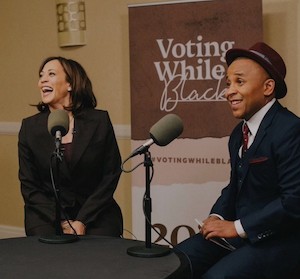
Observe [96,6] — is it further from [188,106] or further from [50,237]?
[50,237]

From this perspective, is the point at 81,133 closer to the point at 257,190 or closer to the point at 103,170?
the point at 103,170

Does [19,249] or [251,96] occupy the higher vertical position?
[251,96]

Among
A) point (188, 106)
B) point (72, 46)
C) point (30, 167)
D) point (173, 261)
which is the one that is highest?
point (72, 46)

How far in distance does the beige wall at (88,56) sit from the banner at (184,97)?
34 cm

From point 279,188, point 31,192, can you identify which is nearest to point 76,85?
point 31,192

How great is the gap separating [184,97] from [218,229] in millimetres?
1311

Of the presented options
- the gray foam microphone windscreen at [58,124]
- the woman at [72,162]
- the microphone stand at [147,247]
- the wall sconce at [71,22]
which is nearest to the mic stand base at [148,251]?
the microphone stand at [147,247]

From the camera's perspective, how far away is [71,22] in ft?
13.9

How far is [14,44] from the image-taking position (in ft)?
15.1

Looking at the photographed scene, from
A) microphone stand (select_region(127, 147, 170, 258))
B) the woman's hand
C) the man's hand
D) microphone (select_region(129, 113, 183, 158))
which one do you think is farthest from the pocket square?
the woman's hand

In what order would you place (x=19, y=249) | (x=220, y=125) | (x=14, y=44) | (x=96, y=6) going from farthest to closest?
(x=14, y=44) < (x=96, y=6) < (x=220, y=125) < (x=19, y=249)

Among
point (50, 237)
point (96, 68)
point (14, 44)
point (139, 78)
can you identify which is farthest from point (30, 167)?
point (14, 44)

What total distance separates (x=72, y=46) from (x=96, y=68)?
24cm

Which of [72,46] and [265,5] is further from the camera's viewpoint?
[72,46]
